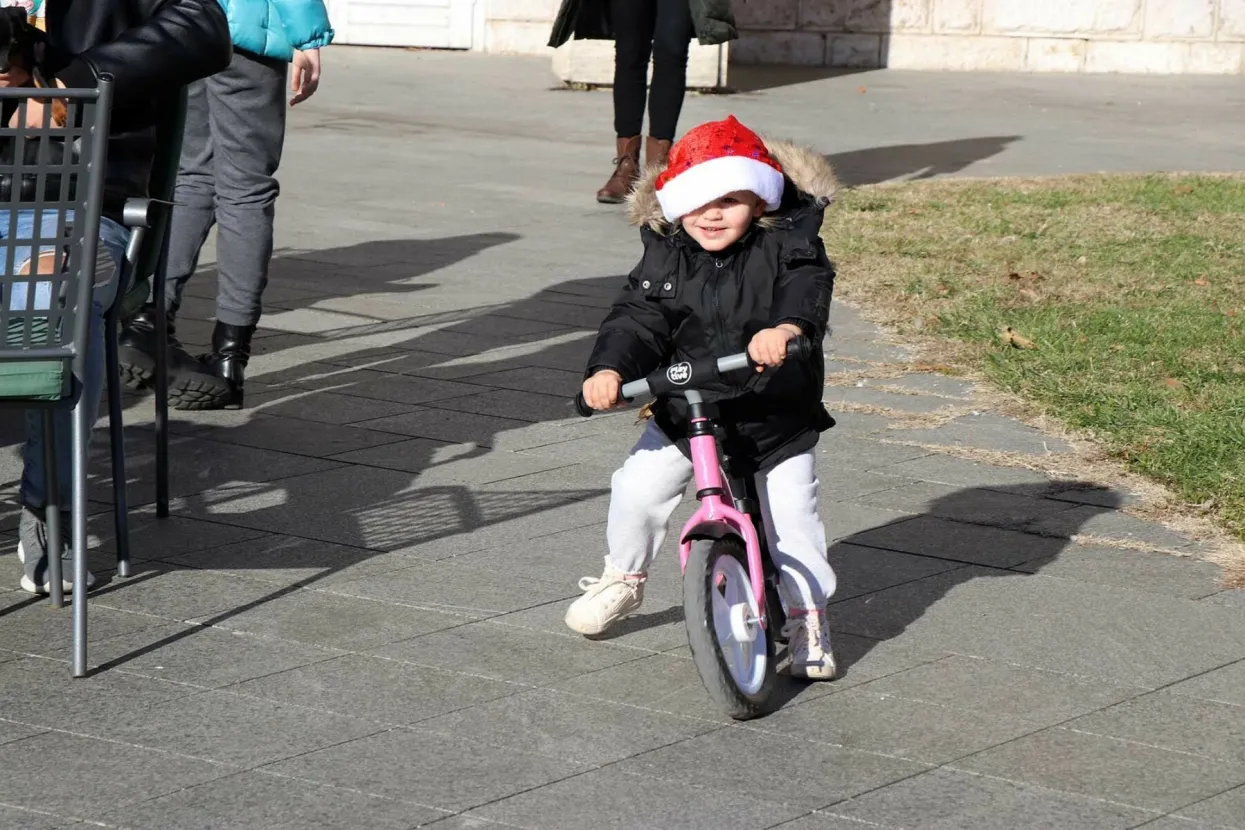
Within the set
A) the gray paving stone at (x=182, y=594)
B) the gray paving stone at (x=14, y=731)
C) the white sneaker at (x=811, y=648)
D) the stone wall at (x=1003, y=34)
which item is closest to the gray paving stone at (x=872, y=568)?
the white sneaker at (x=811, y=648)

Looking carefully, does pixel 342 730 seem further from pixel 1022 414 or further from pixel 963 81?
pixel 963 81

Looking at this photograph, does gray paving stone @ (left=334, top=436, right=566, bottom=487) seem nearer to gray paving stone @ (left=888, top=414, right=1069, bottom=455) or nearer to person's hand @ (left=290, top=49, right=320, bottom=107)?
gray paving stone @ (left=888, top=414, right=1069, bottom=455)

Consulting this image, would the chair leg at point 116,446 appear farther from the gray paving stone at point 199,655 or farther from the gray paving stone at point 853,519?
the gray paving stone at point 853,519

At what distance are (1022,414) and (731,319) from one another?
8.29 ft

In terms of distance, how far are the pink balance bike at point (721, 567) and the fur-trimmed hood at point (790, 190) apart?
378 mm

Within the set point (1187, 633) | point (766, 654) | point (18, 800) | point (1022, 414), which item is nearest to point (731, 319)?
point (766, 654)

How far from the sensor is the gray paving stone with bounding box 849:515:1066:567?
450 centimetres

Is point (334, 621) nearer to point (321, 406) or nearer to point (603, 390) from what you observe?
point (603, 390)

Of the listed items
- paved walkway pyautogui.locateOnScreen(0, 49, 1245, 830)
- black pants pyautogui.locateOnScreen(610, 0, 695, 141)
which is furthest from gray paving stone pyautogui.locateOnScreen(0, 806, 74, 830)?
black pants pyautogui.locateOnScreen(610, 0, 695, 141)

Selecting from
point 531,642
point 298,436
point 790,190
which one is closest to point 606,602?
point 531,642

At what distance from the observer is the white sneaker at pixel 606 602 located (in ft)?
12.5

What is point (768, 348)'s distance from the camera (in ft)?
11.0

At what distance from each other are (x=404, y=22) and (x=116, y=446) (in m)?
15.8

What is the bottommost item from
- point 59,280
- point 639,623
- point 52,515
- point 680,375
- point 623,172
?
point 639,623
